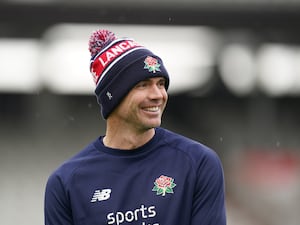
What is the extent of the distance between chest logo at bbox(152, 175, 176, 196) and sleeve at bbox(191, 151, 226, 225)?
109mm

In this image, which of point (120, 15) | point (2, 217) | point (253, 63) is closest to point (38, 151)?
point (2, 217)

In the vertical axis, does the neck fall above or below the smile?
below

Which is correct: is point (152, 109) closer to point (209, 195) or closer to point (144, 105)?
point (144, 105)

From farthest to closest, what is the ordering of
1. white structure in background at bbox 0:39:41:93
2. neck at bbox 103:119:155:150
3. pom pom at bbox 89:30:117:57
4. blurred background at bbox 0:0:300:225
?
white structure in background at bbox 0:39:41:93 → blurred background at bbox 0:0:300:225 → pom pom at bbox 89:30:117:57 → neck at bbox 103:119:155:150

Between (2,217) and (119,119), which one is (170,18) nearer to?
(2,217)

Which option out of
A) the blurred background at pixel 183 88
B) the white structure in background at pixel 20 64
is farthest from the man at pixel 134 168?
the white structure in background at pixel 20 64

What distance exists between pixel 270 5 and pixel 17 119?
12.3 ft

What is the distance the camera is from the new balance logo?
3.63 metres

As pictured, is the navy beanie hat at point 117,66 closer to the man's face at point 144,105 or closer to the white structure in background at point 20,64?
the man's face at point 144,105

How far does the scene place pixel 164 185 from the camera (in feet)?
11.8

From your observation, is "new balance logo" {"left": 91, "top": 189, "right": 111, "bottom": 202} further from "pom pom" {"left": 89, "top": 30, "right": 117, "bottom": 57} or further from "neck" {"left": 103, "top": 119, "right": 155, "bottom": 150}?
"pom pom" {"left": 89, "top": 30, "right": 117, "bottom": 57}

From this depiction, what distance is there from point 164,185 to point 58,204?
470 millimetres

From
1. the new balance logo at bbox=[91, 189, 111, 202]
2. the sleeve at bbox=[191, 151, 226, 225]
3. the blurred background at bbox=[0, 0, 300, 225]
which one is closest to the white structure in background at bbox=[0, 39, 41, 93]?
the blurred background at bbox=[0, 0, 300, 225]

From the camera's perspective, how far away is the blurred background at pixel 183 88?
35.8 ft
